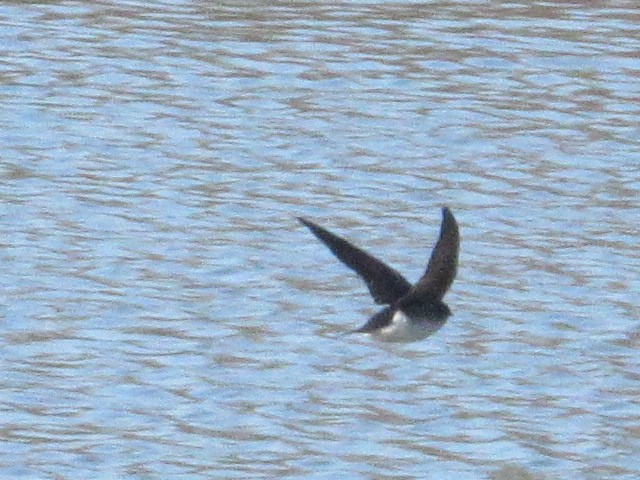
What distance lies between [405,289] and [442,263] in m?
0.32

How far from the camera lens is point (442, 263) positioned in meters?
6.60

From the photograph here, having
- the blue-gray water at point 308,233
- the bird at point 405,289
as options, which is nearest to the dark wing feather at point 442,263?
the bird at point 405,289

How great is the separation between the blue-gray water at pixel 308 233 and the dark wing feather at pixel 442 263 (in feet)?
4.77

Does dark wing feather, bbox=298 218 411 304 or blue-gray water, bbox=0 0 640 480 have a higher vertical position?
dark wing feather, bbox=298 218 411 304

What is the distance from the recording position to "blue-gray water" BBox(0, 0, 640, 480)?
27.5ft

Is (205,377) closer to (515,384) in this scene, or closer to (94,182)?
(515,384)

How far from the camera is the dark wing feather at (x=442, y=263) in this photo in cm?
643

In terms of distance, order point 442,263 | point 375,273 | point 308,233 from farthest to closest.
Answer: point 308,233, point 375,273, point 442,263

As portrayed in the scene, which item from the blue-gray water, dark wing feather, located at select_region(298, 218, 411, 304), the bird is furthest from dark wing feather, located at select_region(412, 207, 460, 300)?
the blue-gray water

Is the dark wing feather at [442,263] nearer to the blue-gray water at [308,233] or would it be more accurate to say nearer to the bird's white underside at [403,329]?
the bird's white underside at [403,329]

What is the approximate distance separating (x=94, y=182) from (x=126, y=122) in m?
1.17

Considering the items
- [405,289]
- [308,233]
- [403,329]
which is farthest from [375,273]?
[308,233]

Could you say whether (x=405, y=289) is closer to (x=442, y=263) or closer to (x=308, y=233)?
(x=442, y=263)

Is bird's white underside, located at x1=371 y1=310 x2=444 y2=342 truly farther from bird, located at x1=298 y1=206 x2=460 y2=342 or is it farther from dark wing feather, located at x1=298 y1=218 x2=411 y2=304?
dark wing feather, located at x1=298 y1=218 x2=411 y2=304
